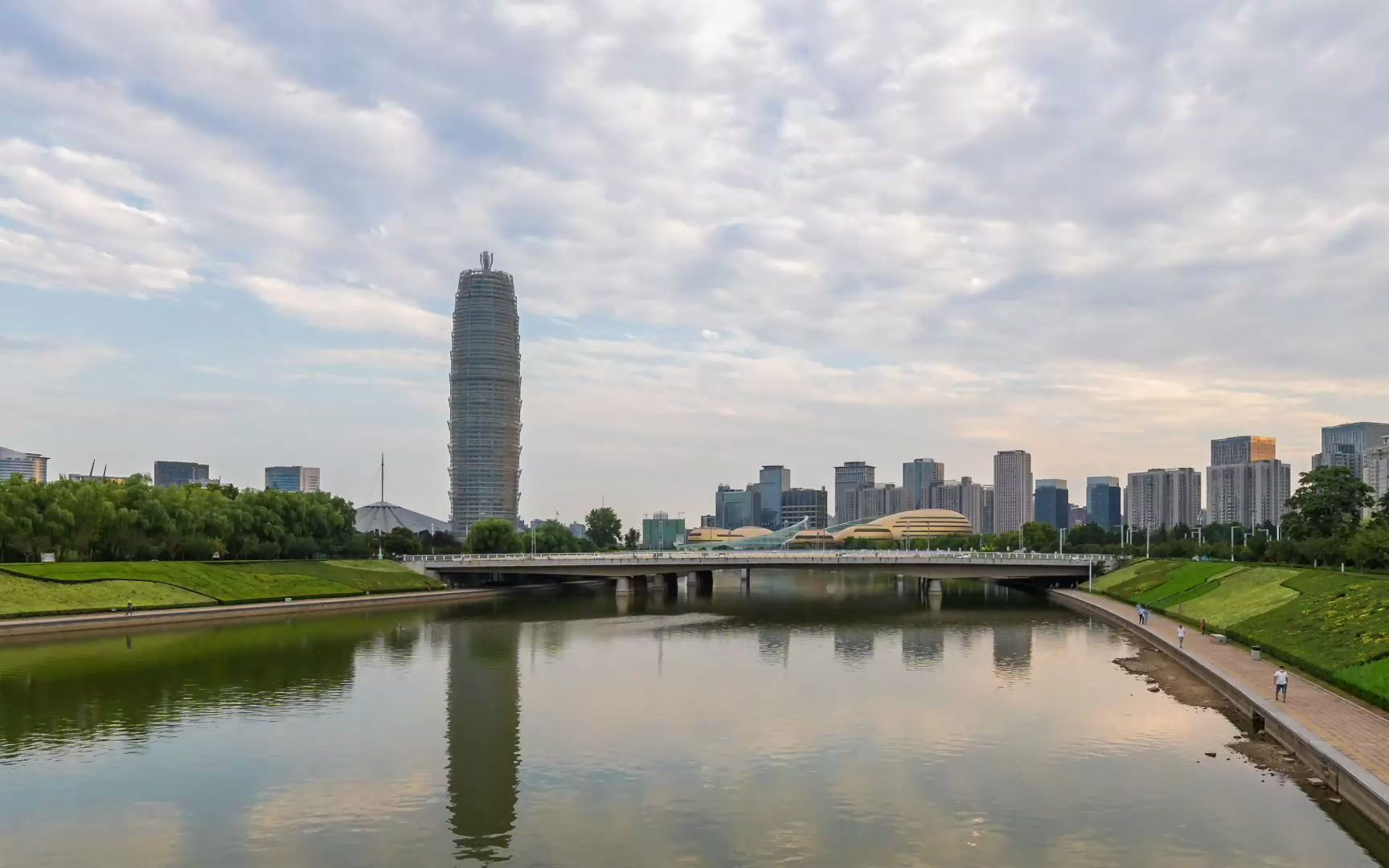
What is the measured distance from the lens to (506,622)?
79.4 meters

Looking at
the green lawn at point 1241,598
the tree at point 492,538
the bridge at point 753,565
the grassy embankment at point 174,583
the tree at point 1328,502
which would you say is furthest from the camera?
the tree at point 492,538

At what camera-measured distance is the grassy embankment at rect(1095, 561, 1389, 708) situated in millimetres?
38344

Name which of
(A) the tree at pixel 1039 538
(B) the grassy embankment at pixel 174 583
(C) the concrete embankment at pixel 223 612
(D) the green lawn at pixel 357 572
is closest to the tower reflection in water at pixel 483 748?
(C) the concrete embankment at pixel 223 612

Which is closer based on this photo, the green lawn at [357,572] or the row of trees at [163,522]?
the row of trees at [163,522]

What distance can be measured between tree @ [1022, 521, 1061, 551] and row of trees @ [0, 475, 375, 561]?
107735 millimetres

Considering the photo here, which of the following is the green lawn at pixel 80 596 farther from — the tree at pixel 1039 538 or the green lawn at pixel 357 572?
the tree at pixel 1039 538

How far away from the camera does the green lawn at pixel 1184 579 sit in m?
80.2

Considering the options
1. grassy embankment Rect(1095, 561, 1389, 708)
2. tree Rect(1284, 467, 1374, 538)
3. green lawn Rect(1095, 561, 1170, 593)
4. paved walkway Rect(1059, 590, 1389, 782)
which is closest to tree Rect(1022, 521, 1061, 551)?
green lawn Rect(1095, 561, 1170, 593)

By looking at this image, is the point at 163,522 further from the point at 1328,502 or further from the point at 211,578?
the point at 1328,502

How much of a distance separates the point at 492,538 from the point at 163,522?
55577mm

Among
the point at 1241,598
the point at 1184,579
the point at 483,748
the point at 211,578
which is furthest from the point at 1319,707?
the point at 211,578

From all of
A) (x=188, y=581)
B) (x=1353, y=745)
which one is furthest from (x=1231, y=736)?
(x=188, y=581)

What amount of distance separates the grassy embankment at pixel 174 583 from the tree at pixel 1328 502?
→ 88.9 metres

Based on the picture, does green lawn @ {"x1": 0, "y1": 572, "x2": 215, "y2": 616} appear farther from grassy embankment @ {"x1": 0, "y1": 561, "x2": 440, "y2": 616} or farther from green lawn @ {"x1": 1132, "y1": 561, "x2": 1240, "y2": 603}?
green lawn @ {"x1": 1132, "y1": 561, "x2": 1240, "y2": 603}
